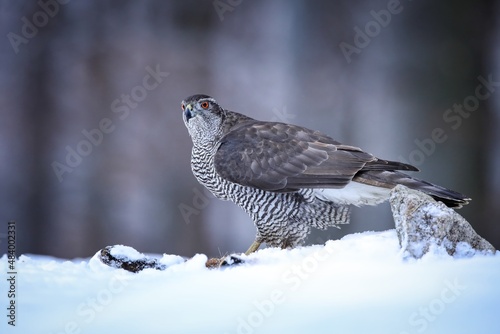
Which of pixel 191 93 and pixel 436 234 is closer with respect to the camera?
pixel 436 234

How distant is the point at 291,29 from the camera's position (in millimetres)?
3717

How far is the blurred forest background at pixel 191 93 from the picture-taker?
3.54m

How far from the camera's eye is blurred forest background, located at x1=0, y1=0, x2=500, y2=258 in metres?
3.54

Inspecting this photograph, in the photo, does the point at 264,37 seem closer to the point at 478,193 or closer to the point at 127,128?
the point at 127,128

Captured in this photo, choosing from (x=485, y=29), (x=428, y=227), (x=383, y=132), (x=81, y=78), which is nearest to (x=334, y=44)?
(x=383, y=132)

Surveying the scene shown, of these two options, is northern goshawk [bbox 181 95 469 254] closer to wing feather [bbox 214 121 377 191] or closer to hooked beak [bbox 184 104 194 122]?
wing feather [bbox 214 121 377 191]

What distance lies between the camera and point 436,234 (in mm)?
1824

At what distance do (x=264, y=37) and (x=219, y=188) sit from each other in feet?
4.35
